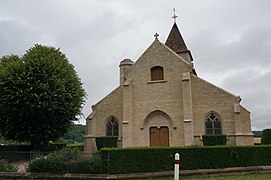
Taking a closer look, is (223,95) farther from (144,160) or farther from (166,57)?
(144,160)

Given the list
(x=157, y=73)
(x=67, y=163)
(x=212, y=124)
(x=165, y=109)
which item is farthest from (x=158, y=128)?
(x=67, y=163)

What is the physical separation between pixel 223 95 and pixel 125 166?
39.9 feet

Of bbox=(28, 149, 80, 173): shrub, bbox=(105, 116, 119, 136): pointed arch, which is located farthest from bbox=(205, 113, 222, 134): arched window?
bbox=(28, 149, 80, 173): shrub

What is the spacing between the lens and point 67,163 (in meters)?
13.0

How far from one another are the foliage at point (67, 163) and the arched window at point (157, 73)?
474 inches

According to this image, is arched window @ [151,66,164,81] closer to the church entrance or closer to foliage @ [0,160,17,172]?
the church entrance

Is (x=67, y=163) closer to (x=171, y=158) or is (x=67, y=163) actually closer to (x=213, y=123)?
(x=171, y=158)

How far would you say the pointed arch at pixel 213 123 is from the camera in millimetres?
21156

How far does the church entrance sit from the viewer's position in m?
22.4

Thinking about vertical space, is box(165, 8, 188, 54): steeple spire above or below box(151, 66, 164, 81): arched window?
above

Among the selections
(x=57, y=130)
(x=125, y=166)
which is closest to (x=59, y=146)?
(x=57, y=130)

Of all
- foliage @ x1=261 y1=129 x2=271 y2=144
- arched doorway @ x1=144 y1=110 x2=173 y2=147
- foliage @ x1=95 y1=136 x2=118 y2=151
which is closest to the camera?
foliage @ x1=261 y1=129 x2=271 y2=144

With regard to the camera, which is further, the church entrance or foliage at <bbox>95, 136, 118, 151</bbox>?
the church entrance

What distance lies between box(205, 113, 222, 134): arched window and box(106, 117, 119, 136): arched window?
8.05 m
